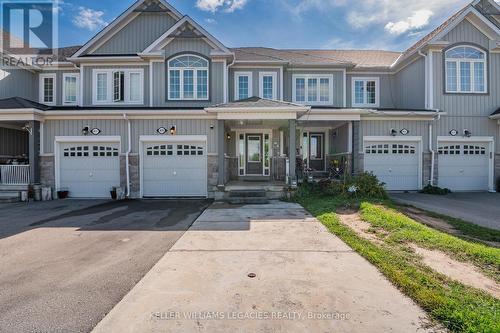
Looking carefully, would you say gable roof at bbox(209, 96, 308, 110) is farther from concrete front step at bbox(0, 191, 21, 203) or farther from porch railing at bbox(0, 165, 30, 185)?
concrete front step at bbox(0, 191, 21, 203)

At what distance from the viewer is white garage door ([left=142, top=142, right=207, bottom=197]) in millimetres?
11070

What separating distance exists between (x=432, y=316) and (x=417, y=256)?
1.81 metres

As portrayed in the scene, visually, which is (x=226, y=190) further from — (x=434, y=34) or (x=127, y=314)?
(x=434, y=34)

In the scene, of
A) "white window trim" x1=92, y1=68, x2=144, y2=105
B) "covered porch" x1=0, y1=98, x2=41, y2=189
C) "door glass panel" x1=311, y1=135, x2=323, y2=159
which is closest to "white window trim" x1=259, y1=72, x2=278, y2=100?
"door glass panel" x1=311, y1=135, x2=323, y2=159

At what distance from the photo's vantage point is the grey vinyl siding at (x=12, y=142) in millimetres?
13391

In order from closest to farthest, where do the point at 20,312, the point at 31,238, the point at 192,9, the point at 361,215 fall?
the point at 20,312 < the point at 31,238 < the point at 361,215 < the point at 192,9

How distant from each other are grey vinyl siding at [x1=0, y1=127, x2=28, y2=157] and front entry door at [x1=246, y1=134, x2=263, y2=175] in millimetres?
12499

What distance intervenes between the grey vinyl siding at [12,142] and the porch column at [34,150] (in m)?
4.37

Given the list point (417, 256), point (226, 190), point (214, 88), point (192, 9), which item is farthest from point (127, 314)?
point (192, 9)

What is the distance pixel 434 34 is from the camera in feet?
39.7

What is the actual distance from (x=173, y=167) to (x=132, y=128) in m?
2.38

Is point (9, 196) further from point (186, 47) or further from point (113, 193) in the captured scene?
point (186, 47)

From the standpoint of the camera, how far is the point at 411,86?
1334cm

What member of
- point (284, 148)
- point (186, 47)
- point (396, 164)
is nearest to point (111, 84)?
point (186, 47)
